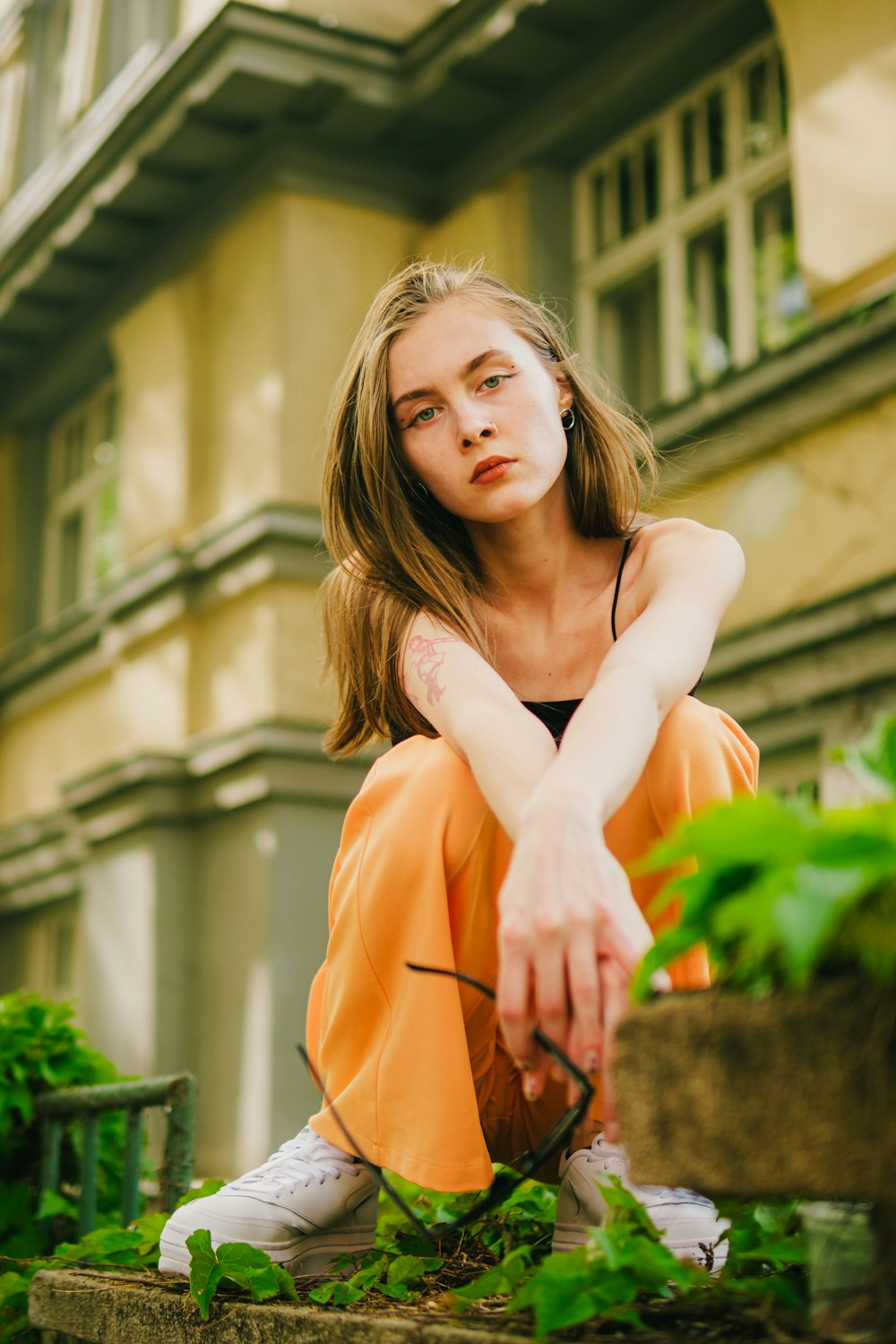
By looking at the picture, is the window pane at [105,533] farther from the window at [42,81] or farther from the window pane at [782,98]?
the window pane at [782,98]

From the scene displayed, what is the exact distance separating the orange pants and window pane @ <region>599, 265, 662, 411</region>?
5.28 metres

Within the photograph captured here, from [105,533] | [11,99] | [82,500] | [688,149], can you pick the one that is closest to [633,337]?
[688,149]

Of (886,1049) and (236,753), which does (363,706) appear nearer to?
(886,1049)

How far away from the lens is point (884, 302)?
500 cm

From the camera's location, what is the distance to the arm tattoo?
2.08m

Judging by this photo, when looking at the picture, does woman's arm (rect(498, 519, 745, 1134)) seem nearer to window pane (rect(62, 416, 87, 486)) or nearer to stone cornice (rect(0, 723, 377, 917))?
stone cornice (rect(0, 723, 377, 917))

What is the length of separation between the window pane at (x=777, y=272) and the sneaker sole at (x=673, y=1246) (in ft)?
15.4

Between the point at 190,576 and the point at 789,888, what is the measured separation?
6.69 meters

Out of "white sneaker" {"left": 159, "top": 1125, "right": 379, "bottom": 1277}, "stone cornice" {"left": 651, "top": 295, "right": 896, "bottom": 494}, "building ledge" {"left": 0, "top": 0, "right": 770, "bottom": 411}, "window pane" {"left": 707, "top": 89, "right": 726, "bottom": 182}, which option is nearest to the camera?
"white sneaker" {"left": 159, "top": 1125, "right": 379, "bottom": 1277}

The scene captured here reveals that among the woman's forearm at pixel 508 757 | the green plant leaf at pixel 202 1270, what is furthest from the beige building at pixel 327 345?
the green plant leaf at pixel 202 1270

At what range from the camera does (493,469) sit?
89.1 inches

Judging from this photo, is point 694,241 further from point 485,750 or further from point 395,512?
point 485,750

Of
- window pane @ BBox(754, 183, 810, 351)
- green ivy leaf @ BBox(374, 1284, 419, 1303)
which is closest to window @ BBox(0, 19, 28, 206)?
window pane @ BBox(754, 183, 810, 351)

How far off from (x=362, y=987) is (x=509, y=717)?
39 centimetres
